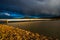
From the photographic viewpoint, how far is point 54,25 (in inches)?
72.7

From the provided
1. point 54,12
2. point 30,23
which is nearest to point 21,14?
Result: point 30,23

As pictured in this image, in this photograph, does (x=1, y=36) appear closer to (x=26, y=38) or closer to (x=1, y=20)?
(x=1, y=20)

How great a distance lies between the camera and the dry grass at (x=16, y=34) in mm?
1855

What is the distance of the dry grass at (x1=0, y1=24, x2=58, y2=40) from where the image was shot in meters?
1.86

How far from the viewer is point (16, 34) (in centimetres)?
189

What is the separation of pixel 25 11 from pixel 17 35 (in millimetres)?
332

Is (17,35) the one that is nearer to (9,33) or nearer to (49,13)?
(9,33)

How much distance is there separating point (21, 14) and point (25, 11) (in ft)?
0.22

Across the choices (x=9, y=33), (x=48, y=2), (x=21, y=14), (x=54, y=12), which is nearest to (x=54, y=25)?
(x=54, y=12)

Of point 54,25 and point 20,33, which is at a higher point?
point 54,25

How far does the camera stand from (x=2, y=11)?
6.16 feet

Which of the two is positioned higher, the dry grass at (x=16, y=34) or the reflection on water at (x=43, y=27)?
the reflection on water at (x=43, y=27)

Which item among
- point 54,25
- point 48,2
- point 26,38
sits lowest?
point 26,38

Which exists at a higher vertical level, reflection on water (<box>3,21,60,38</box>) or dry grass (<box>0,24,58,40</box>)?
reflection on water (<box>3,21,60,38</box>)
